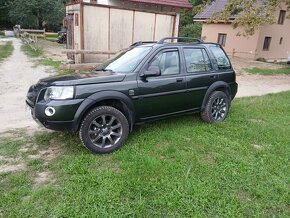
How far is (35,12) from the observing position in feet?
133

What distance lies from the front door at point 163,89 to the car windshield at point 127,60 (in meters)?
0.23

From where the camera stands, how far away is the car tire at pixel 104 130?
416cm

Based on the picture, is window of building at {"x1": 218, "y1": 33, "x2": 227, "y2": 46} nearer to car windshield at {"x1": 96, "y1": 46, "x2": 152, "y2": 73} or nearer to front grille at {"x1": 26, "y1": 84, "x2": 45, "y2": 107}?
car windshield at {"x1": 96, "y1": 46, "x2": 152, "y2": 73}

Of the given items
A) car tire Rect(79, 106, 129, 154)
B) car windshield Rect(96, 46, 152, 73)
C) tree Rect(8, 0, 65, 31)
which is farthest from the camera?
tree Rect(8, 0, 65, 31)

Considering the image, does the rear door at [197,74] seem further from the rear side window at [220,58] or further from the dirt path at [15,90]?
the dirt path at [15,90]

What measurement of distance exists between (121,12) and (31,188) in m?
9.26

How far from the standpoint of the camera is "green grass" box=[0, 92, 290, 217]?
10.2 feet

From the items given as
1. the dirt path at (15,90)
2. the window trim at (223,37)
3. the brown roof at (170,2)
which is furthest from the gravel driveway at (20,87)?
the window trim at (223,37)

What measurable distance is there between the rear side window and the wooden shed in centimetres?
545

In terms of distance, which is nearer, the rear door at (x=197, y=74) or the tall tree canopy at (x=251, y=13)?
the rear door at (x=197, y=74)

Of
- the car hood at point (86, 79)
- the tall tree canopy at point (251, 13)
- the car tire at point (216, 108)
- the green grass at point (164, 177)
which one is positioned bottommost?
the green grass at point (164, 177)

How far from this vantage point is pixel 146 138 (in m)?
4.95

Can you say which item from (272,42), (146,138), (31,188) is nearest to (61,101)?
(31,188)

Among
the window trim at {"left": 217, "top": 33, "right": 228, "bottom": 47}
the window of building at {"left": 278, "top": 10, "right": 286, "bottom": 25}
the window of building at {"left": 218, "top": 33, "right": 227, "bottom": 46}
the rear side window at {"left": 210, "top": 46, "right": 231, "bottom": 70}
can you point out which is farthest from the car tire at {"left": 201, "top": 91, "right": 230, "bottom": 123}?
the window of building at {"left": 278, "top": 10, "right": 286, "bottom": 25}
